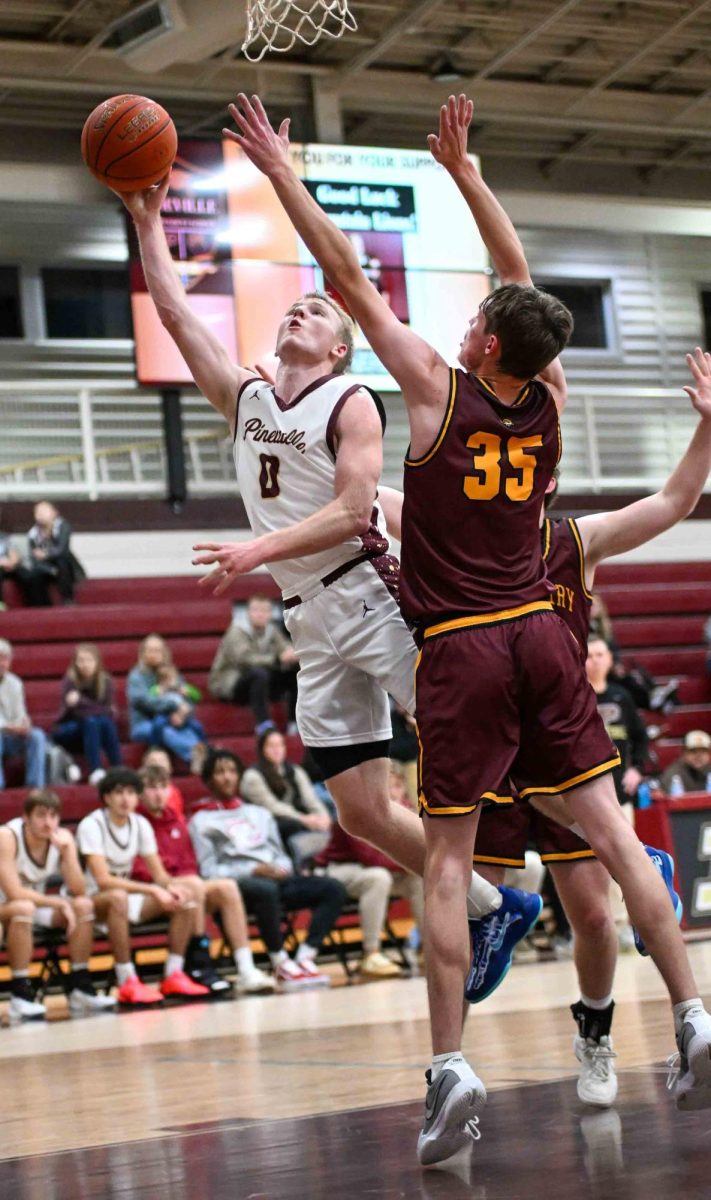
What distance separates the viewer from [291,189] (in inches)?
156

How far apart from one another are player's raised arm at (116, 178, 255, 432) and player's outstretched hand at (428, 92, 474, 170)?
771 millimetres

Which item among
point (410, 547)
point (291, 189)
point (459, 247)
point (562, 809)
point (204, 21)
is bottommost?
point (562, 809)

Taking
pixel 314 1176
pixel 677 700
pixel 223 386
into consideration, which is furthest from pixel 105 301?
pixel 314 1176

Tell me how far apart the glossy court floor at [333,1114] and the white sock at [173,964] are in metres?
1.87

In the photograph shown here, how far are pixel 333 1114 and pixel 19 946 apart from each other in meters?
5.52

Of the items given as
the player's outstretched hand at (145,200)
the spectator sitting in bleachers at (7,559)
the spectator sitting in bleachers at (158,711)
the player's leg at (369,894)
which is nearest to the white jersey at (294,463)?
the player's outstretched hand at (145,200)

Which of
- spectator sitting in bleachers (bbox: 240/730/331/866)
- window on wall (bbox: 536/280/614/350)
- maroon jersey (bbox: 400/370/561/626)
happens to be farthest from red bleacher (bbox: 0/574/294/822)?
maroon jersey (bbox: 400/370/561/626)

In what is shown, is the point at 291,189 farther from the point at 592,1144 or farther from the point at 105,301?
the point at 105,301

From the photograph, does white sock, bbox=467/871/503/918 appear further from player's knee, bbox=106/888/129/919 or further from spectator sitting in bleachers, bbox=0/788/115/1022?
player's knee, bbox=106/888/129/919

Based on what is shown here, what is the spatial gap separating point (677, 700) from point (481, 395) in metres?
11.8

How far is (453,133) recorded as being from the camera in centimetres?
438

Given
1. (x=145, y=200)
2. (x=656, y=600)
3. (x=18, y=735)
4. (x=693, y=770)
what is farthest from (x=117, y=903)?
(x=656, y=600)

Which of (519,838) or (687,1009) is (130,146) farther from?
(687,1009)

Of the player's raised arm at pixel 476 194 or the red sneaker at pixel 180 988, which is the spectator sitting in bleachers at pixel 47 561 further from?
the player's raised arm at pixel 476 194
